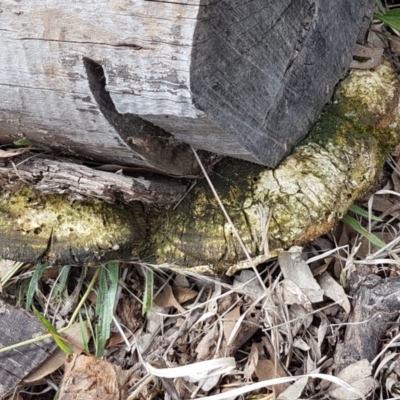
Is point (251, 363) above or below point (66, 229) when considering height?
below

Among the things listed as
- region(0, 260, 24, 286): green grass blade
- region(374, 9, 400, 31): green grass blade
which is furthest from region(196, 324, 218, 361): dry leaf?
region(374, 9, 400, 31): green grass blade

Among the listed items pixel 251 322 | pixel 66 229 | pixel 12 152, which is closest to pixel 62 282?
pixel 66 229

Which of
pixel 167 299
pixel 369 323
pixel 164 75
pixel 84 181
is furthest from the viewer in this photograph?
pixel 167 299

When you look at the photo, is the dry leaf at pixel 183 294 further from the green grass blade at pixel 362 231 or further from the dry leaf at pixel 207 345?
the green grass blade at pixel 362 231

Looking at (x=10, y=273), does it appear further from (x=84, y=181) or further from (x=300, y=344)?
(x=300, y=344)

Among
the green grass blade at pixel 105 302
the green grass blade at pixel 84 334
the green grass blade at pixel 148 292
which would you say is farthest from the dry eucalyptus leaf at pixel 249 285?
the green grass blade at pixel 84 334

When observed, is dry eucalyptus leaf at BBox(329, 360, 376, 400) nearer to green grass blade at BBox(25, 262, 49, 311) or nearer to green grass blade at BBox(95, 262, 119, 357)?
green grass blade at BBox(95, 262, 119, 357)

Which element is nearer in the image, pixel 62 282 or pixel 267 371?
pixel 267 371
